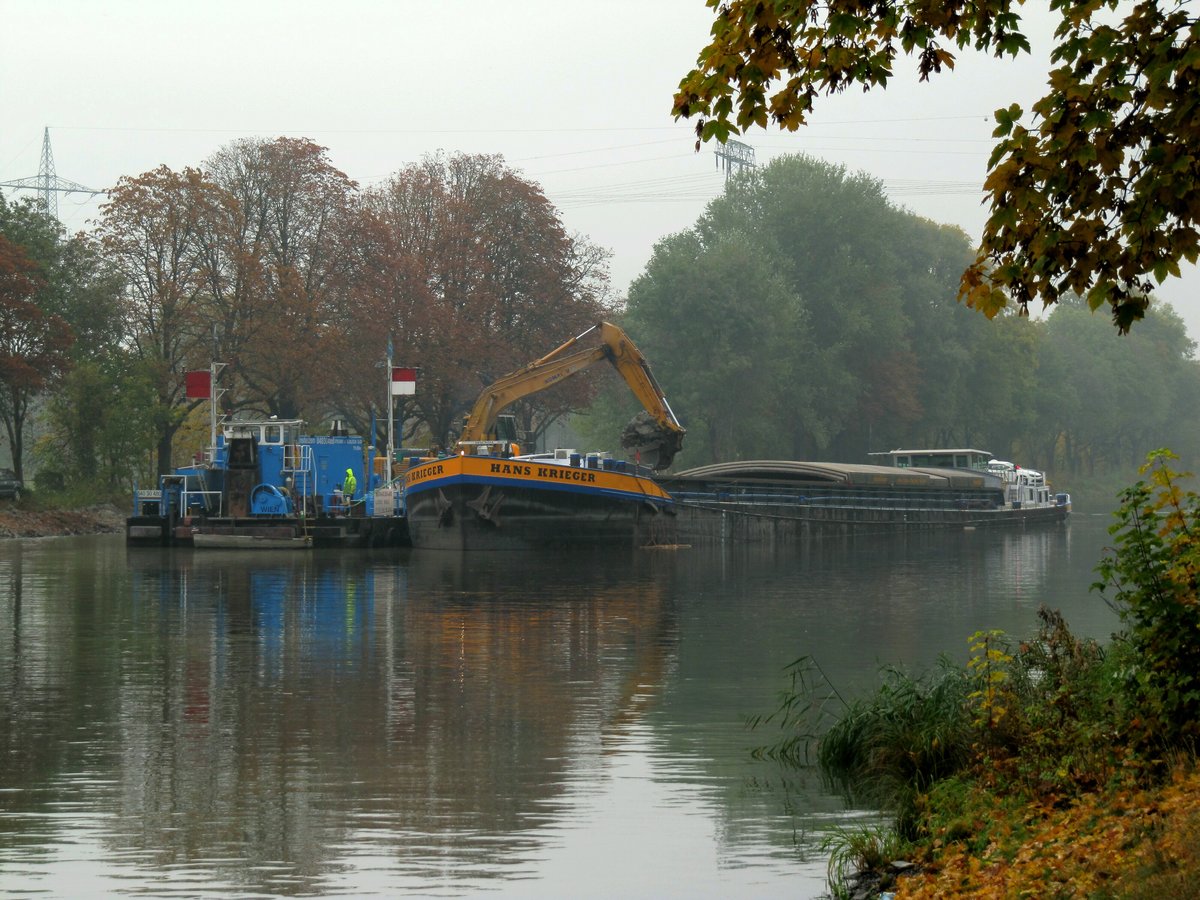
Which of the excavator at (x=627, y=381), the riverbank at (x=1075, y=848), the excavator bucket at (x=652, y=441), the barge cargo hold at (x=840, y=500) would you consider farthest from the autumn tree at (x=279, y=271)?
the riverbank at (x=1075, y=848)

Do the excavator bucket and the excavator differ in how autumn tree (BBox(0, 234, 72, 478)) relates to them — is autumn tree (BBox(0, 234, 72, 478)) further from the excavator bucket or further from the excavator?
the excavator bucket

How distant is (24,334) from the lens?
60.1m

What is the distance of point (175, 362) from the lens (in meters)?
64.4

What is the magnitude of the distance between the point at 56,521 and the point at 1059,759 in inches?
2072

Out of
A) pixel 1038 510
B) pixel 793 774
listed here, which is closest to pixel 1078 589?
pixel 793 774

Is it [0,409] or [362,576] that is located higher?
[0,409]

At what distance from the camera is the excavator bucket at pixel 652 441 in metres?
55.3

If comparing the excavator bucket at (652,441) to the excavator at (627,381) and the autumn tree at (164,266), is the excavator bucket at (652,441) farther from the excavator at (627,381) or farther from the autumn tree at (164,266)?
the autumn tree at (164,266)

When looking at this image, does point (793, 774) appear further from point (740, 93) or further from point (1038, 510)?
point (1038, 510)

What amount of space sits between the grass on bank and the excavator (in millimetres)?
39253

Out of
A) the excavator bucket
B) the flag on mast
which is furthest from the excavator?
the flag on mast

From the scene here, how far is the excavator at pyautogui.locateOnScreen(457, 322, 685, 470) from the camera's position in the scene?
52.2 meters

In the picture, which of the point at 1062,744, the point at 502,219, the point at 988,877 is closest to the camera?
the point at 988,877

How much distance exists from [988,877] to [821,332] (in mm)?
77322
